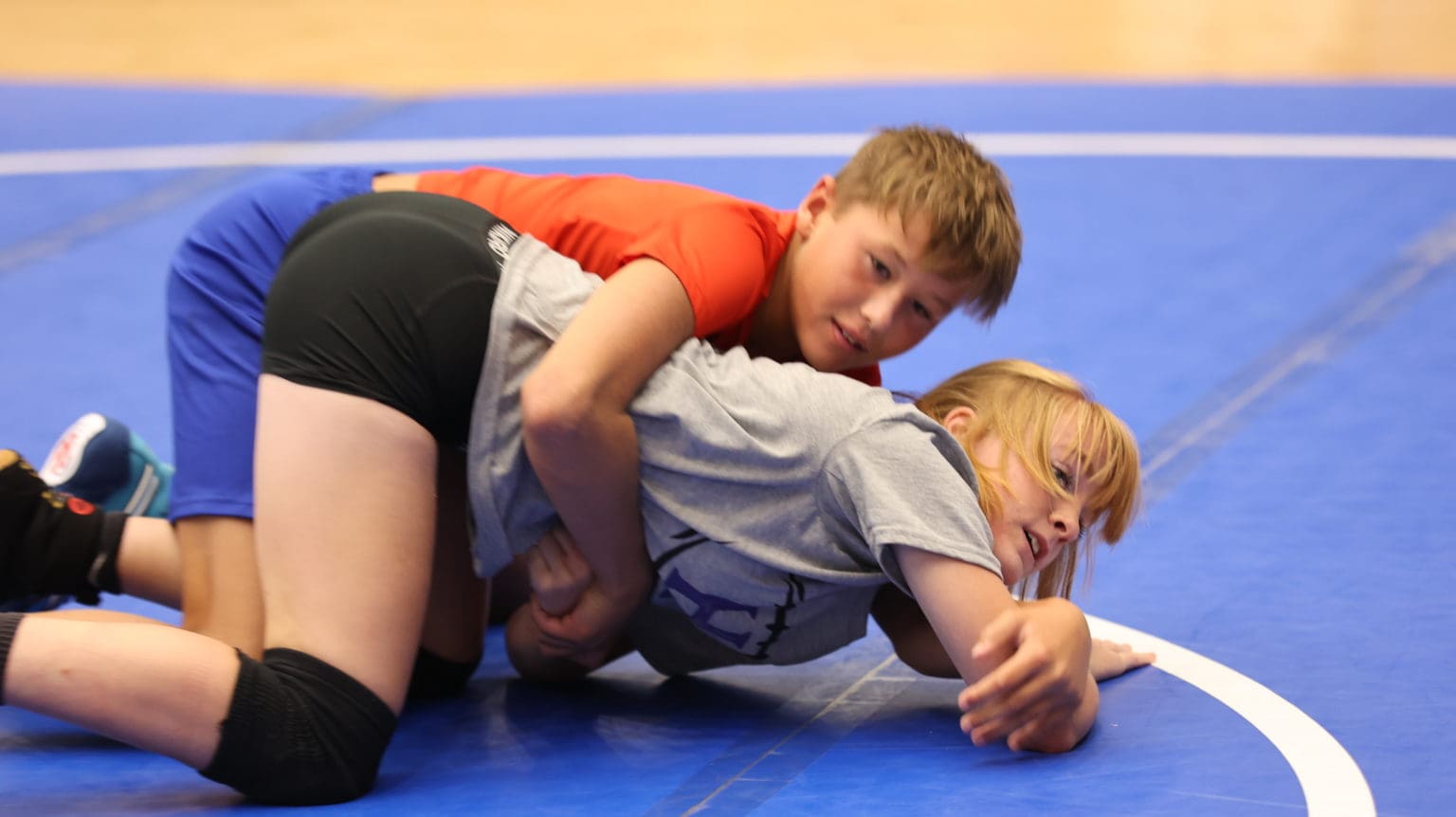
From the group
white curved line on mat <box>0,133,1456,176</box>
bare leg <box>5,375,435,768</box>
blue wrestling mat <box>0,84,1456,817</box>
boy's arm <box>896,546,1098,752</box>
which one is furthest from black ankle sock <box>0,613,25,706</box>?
white curved line on mat <box>0,133,1456,176</box>

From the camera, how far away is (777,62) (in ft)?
19.6

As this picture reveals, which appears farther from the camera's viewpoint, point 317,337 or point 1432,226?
point 1432,226

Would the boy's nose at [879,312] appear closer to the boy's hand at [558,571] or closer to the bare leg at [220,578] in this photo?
the boy's hand at [558,571]

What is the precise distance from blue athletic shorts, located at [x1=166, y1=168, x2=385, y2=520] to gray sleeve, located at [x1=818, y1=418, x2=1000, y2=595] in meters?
0.86

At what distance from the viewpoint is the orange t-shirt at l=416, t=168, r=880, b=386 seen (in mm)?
1998

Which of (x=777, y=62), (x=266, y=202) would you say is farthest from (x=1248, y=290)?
(x=777, y=62)

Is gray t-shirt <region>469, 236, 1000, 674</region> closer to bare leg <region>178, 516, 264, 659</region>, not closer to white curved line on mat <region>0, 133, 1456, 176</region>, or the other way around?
bare leg <region>178, 516, 264, 659</region>

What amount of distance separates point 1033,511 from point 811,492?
272 mm

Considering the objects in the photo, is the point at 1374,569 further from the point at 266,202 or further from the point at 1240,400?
the point at 266,202

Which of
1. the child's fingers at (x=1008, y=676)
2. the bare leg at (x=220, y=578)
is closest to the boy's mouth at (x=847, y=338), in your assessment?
the child's fingers at (x=1008, y=676)

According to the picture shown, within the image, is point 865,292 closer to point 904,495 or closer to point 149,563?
point 904,495

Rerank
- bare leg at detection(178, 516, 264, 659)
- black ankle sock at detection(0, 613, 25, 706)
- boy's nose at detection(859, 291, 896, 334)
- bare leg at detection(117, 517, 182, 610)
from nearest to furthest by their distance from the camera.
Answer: black ankle sock at detection(0, 613, 25, 706)
boy's nose at detection(859, 291, 896, 334)
bare leg at detection(178, 516, 264, 659)
bare leg at detection(117, 517, 182, 610)

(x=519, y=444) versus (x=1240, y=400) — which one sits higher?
(x=519, y=444)

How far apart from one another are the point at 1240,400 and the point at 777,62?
3.21 meters
